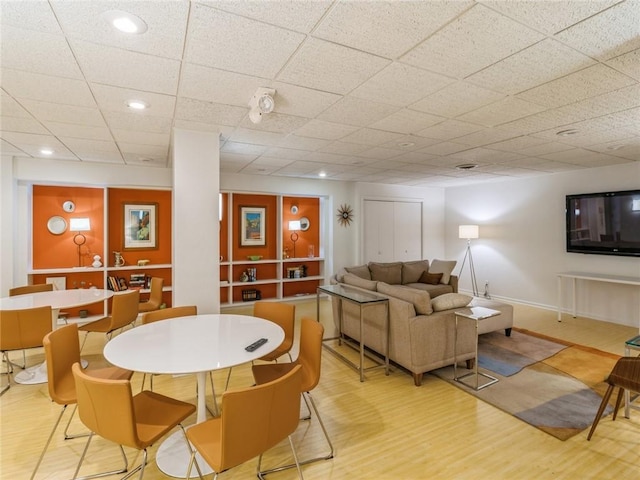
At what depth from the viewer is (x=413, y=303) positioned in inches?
133

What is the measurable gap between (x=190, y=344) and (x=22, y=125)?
3068 mm

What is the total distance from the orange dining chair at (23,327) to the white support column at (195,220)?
1108mm

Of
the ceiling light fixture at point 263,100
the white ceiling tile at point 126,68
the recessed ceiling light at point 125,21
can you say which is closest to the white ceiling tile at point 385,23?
the ceiling light fixture at point 263,100

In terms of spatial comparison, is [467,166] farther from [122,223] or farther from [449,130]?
[122,223]

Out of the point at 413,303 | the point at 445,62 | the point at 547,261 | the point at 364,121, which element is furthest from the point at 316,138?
the point at 547,261

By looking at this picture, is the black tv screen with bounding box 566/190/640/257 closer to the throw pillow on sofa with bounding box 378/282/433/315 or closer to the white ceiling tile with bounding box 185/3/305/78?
the throw pillow on sofa with bounding box 378/282/433/315

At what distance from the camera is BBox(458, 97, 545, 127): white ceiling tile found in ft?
9.07

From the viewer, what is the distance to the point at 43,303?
3.39m

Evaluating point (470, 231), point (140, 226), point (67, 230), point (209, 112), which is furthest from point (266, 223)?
point (470, 231)

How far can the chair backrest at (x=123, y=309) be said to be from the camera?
3.54 meters

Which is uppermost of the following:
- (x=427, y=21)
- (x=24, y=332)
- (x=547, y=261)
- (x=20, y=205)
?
(x=427, y=21)

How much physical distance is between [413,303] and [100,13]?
3.23 m

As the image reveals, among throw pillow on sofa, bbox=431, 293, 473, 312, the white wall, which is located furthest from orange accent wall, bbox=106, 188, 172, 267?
the white wall

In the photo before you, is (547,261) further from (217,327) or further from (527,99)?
(217,327)
